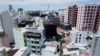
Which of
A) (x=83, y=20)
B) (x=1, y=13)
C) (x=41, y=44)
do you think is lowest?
(x=41, y=44)

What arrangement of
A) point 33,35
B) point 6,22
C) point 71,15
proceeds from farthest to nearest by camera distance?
point 71,15, point 6,22, point 33,35

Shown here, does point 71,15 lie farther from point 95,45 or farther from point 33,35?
point 95,45

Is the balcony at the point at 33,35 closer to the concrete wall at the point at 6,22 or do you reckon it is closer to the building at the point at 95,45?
the concrete wall at the point at 6,22

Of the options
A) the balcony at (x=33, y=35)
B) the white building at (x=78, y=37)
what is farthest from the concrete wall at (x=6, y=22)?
the white building at (x=78, y=37)

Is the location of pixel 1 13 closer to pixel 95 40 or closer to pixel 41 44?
pixel 41 44

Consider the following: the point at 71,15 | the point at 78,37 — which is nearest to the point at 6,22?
the point at 78,37

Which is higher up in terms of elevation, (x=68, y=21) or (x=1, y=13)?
(x=1, y=13)

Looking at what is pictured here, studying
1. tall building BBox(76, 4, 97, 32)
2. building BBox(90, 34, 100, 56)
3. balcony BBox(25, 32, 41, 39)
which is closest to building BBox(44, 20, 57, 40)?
balcony BBox(25, 32, 41, 39)

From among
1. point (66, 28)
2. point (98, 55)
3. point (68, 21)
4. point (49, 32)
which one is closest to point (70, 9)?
point (68, 21)
